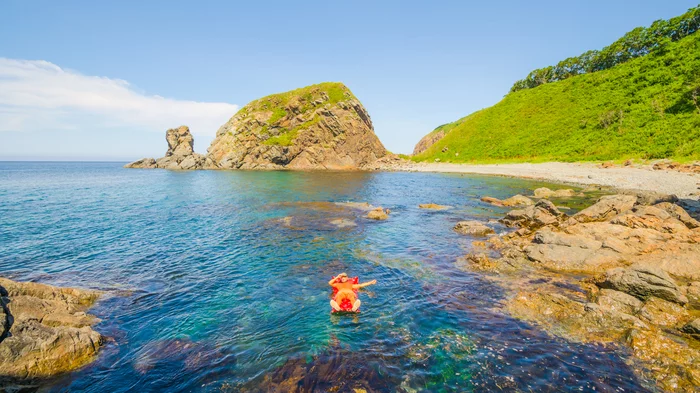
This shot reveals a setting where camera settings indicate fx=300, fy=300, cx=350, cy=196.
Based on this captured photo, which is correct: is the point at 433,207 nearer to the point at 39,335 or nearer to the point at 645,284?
the point at 645,284

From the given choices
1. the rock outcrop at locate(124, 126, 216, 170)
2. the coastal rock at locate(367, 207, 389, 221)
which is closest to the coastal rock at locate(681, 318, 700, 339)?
the coastal rock at locate(367, 207, 389, 221)

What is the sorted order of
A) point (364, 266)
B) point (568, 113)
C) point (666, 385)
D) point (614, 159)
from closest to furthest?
point (666, 385) < point (364, 266) < point (614, 159) < point (568, 113)

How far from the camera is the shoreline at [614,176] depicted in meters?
36.8

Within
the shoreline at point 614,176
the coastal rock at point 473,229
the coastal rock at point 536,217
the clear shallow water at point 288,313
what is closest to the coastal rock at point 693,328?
the clear shallow water at point 288,313

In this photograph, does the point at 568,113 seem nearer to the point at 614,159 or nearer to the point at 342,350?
the point at 614,159

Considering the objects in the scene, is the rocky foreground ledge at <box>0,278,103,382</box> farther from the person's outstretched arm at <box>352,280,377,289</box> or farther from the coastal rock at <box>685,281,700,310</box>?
the coastal rock at <box>685,281,700,310</box>

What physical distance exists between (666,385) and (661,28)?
14519 centimetres

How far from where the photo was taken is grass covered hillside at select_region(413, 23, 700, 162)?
6102 centimetres

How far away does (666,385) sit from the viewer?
8.24 meters

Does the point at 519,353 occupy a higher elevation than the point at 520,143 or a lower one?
lower

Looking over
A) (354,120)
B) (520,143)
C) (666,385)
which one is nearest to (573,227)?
(666,385)

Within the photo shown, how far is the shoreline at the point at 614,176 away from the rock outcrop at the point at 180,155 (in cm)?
10580

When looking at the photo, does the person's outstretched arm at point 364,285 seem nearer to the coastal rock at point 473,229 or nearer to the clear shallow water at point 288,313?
the clear shallow water at point 288,313

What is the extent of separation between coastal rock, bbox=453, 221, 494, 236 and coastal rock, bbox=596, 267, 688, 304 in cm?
1143
